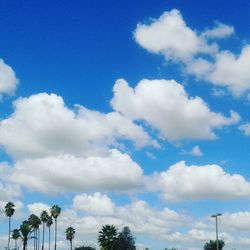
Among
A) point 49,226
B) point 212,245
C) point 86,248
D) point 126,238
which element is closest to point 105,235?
point 126,238

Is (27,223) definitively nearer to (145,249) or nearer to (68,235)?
(68,235)

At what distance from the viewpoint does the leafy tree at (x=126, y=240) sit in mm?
149375

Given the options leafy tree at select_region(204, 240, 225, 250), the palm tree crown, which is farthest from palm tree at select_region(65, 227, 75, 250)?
leafy tree at select_region(204, 240, 225, 250)

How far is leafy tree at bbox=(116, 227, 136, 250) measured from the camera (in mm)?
149375

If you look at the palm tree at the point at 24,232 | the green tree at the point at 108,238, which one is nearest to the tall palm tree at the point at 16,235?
the palm tree at the point at 24,232

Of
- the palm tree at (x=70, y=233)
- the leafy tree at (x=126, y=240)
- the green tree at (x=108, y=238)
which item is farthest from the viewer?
the palm tree at (x=70, y=233)

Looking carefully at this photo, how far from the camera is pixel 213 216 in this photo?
77.1 meters

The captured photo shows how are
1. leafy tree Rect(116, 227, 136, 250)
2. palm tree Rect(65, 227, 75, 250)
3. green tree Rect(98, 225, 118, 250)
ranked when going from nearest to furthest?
green tree Rect(98, 225, 118, 250) < leafy tree Rect(116, 227, 136, 250) < palm tree Rect(65, 227, 75, 250)

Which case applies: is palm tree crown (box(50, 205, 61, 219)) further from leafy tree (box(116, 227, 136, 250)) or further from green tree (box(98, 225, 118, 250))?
green tree (box(98, 225, 118, 250))

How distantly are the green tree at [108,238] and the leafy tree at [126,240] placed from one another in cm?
4340

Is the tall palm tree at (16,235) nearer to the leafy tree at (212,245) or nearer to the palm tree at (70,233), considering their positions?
the palm tree at (70,233)

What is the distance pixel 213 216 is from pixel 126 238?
79964 millimetres

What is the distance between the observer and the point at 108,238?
105125mm

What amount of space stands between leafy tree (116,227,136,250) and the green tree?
43.4m
